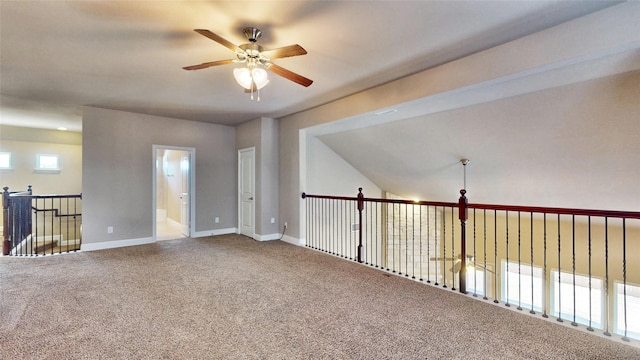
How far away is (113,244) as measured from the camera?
206 inches

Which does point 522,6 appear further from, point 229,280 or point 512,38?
point 229,280

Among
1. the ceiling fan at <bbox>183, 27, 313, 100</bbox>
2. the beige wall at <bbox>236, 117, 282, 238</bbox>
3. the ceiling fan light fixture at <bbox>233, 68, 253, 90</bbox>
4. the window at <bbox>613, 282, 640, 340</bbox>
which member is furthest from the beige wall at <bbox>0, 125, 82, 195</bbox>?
the window at <bbox>613, 282, 640, 340</bbox>

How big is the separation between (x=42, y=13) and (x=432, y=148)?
489cm

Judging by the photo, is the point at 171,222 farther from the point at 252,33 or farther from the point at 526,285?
the point at 526,285

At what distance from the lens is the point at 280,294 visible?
3092 mm

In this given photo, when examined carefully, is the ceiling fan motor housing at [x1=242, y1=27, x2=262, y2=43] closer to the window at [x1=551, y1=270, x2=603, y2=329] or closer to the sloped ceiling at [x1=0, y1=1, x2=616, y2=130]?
the sloped ceiling at [x1=0, y1=1, x2=616, y2=130]

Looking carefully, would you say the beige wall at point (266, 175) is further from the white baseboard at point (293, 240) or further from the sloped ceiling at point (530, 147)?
the sloped ceiling at point (530, 147)

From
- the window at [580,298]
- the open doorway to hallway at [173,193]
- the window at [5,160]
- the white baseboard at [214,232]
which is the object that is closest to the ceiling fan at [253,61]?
the open doorway to hallway at [173,193]


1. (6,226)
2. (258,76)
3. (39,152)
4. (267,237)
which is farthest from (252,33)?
(39,152)

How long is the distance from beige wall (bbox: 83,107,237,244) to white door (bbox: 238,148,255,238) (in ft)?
0.97

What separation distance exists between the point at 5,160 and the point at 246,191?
5.83 m

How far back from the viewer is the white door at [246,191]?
19.8 feet

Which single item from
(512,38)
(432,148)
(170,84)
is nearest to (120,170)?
(170,84)

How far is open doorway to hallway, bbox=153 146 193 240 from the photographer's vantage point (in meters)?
6.13
